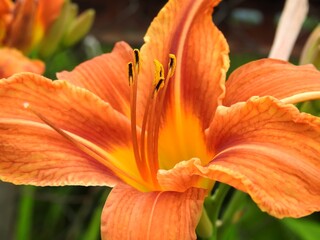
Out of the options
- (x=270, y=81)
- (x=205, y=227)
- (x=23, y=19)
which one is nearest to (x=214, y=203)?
(x=205, y=227)

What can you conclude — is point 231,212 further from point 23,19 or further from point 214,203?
point 23,19

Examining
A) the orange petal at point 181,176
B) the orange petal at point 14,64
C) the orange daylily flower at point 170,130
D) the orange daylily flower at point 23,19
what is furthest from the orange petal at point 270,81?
the orange daylily flower at point 23,19

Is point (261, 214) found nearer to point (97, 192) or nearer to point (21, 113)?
point (97, 192)

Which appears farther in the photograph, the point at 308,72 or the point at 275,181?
the point at 308,72

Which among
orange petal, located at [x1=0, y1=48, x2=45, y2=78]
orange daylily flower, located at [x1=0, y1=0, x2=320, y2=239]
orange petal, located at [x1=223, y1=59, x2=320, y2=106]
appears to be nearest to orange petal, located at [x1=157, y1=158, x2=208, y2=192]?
orange daylily flower, located at [x1=0, y1=0, x2=320, y2=239]

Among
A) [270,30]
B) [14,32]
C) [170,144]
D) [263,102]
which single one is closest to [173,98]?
[170,144]

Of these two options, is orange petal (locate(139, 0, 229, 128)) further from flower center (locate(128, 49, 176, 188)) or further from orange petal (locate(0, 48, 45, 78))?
orange petal (locate(0, 48, 45, 78))
